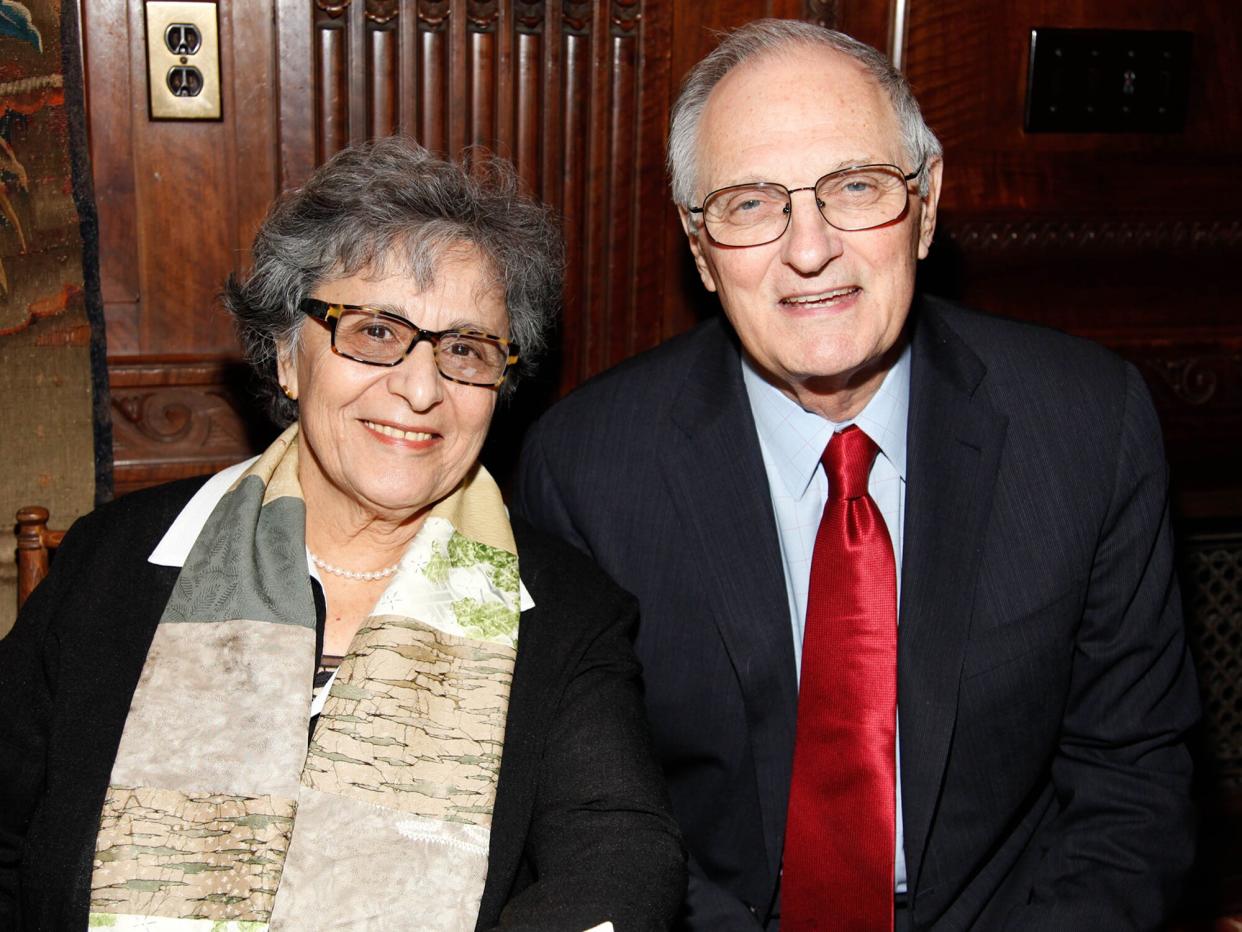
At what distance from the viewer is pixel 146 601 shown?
5.53 ft

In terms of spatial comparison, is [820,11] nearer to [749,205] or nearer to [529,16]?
[529,16]

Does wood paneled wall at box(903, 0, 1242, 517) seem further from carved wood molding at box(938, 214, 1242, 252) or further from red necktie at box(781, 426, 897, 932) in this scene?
red necktie at box(781, 426, 897, 932)

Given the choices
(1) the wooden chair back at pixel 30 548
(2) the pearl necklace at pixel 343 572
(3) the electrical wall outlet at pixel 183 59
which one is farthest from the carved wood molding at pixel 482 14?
(1) the wooden chair back at pixel 30 548

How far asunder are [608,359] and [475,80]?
0.51m

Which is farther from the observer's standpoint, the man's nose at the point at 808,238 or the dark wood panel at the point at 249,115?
the dark wood panel at the point at 249,115

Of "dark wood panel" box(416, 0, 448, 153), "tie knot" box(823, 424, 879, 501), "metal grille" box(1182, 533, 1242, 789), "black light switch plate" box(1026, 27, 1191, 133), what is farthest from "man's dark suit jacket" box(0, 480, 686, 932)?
"metal grille" box(1182, 533, 1242, 789)

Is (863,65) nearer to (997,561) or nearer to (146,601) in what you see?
(997,561)

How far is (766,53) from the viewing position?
1747 mm

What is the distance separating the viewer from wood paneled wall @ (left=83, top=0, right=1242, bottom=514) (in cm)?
196

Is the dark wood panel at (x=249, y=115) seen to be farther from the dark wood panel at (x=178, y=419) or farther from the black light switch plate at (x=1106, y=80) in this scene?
the black light switch plate at (x=1106, y=80)

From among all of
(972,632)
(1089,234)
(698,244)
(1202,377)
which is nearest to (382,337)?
(698,244)

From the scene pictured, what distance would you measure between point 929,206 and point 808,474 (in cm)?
41

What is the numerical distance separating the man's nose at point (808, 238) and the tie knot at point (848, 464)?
24 cm

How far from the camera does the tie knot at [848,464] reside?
1764mm
